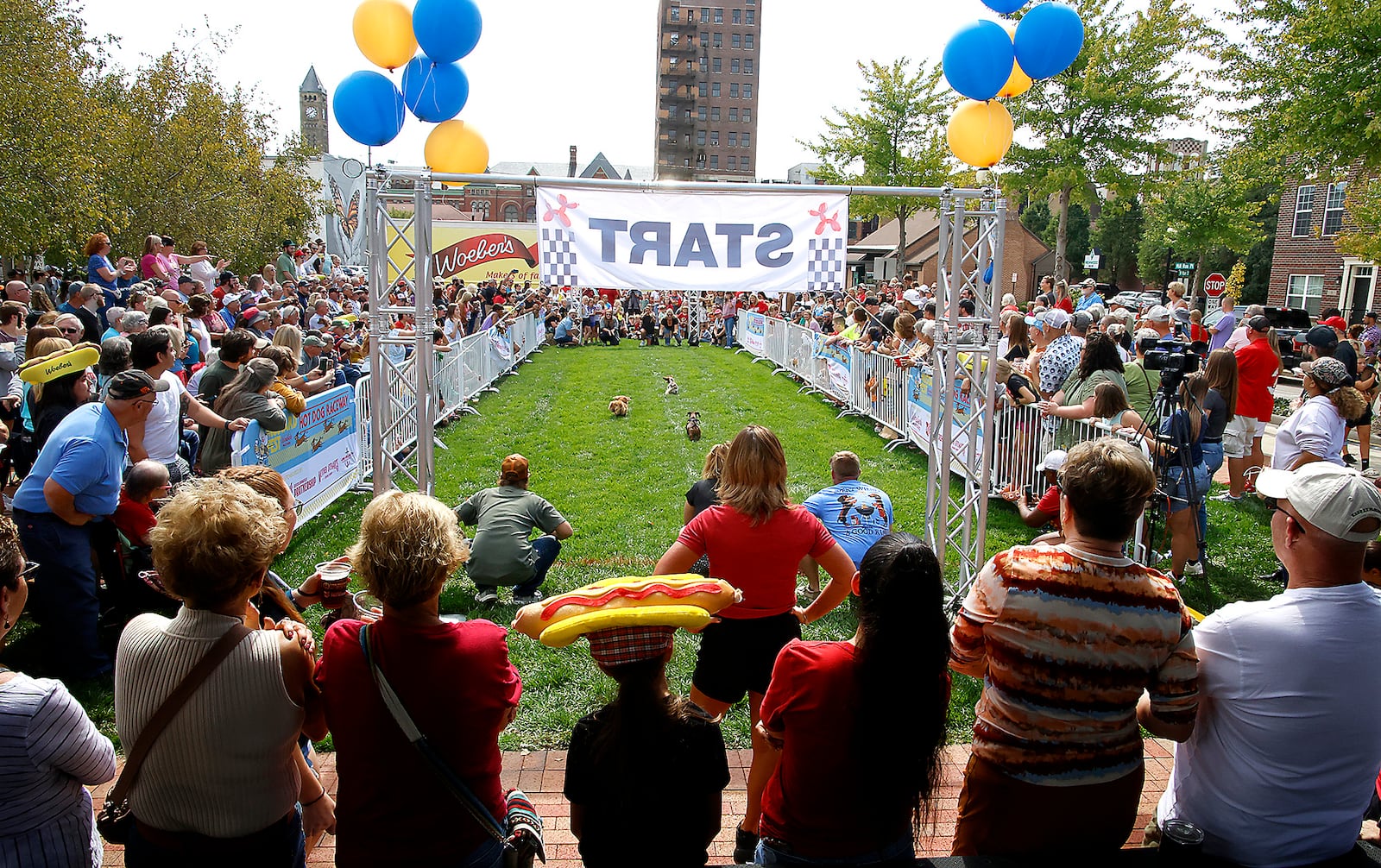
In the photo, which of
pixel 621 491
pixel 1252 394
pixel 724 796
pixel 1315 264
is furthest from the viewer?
pixel 1315 264

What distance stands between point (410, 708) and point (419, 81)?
16.7 feet

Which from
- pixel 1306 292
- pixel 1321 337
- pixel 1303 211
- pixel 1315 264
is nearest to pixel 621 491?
pixel 1321 337

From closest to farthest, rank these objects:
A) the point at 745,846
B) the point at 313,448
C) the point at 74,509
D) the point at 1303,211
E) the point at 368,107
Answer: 1. the point at 745,846
2. the point at 74,509
3. the point at 368,107
4. the point at 313,448
5. the point at 1303,211

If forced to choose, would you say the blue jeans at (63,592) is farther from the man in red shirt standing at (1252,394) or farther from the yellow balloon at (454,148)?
the man in red shirt standing at (1252,394)

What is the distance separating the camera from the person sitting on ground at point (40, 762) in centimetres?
209

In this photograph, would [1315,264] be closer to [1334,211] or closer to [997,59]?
[1334,211]

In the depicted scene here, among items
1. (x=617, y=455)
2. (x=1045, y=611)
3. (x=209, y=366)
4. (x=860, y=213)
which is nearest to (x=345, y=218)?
(x=860, y=213)

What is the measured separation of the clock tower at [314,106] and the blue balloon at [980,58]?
107828 millimetres

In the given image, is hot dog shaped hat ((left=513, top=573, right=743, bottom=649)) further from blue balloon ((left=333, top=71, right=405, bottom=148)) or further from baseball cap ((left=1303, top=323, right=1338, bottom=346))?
baseball cap ((left=1303, top=323, right=1338, bottom=346))

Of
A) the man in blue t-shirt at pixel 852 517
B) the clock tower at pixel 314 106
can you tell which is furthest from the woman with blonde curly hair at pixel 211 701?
the clock tower at pixel 314 106

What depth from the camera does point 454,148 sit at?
621cm

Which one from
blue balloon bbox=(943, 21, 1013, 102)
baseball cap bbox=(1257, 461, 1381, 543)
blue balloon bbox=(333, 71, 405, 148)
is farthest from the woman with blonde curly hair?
blue balloon bbox=(943, 21, 1013, 102)

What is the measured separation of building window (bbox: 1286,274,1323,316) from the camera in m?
36.8

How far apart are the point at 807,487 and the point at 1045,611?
729 centimetres
